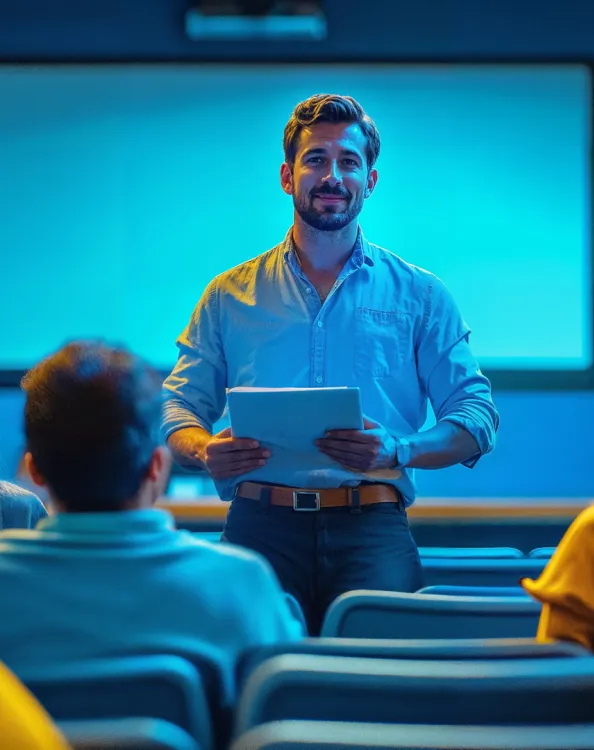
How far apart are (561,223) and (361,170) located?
8.48 feet

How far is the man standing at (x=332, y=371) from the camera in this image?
2357 millimetres

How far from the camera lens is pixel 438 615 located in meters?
1.51

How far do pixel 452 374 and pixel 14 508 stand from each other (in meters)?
1.19

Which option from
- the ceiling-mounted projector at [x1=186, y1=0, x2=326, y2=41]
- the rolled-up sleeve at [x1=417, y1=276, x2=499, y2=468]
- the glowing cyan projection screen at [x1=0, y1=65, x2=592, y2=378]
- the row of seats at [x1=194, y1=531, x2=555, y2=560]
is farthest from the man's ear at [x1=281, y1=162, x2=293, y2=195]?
the ceiling-mounted projector at [x1=186, y1=0, x2=326, y2=41]

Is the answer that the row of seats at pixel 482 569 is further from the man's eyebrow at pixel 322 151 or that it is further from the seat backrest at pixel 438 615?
the man's eyebrow at pixel 322 151

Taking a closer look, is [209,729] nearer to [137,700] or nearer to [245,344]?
[137,700]

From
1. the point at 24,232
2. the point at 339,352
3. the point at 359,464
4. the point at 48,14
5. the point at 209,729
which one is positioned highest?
the point at 48,14

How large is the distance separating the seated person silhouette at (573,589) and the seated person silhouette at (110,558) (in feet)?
1.29

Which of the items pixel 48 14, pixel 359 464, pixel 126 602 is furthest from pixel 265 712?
pixel 48 14

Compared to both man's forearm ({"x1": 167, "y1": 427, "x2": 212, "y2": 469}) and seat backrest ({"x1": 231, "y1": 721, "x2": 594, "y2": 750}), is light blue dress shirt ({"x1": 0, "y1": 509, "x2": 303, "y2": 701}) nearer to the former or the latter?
seat backrest ({"x1": 231, "y1": 721, "x2": 594, "y2": 750})

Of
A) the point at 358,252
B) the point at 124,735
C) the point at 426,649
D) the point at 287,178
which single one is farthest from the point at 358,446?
the point at 124,735

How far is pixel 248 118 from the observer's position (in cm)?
490

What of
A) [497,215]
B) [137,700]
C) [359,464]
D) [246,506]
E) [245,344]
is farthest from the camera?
[497,215]

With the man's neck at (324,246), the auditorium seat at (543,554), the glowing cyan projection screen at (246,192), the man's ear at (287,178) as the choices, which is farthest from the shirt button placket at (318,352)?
the glowing cyan projection screen at (246,192)
